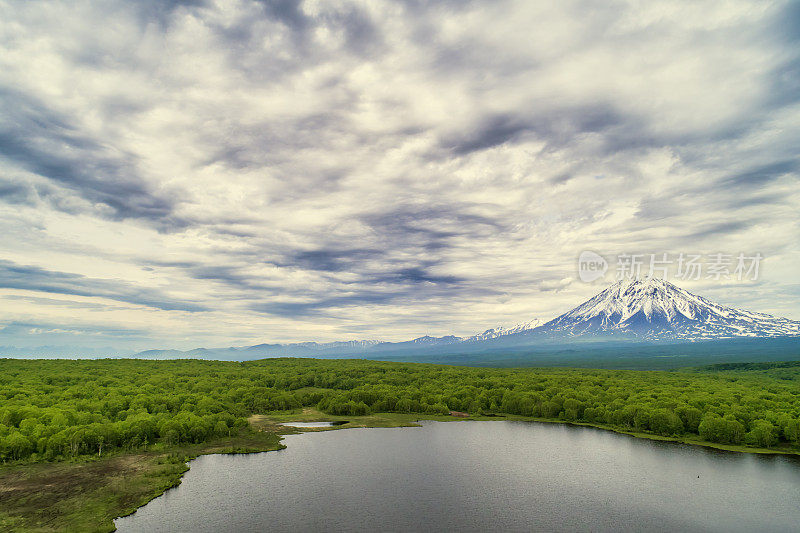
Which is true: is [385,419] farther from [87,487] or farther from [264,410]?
[87,487]

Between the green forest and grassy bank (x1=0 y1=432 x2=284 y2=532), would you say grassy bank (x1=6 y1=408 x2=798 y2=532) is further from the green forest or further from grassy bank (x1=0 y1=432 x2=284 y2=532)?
the green forest

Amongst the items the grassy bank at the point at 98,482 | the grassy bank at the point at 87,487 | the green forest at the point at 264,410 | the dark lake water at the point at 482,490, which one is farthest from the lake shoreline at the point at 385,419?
the grassy bank at the point at 87,487

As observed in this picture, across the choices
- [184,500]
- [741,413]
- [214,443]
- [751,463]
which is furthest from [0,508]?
[741,413]

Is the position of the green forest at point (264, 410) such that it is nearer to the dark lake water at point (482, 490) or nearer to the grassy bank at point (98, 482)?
the grassy bank at point (98, 482)

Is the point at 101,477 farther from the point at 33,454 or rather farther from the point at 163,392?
the point at 163,392

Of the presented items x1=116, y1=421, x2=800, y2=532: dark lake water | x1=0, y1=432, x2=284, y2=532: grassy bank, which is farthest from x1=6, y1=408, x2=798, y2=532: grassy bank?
x1=116, y1=421, x2=800, y2=532: dark lake water

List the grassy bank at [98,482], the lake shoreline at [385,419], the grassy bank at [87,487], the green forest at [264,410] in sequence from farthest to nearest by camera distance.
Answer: the lake shoreline at [385,419] < the green forest at [264,410] < the grassy bank at [98,482] < the grassy bank at [87,487]
